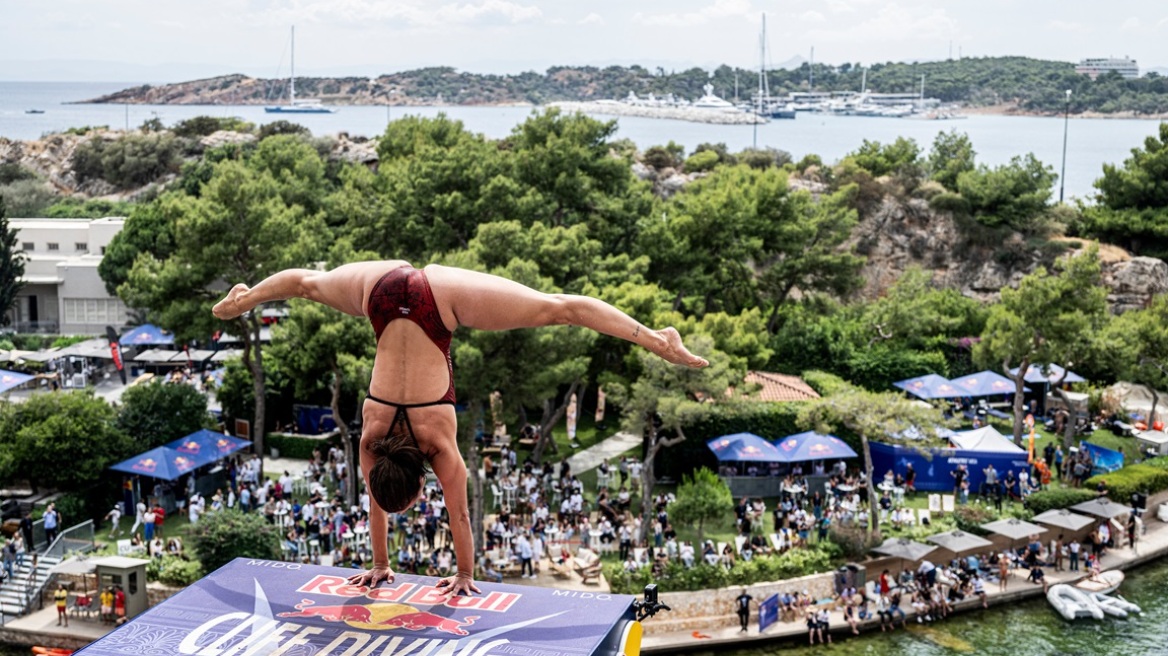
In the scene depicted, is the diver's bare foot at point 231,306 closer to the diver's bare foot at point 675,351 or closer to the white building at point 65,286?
the diver's bare foot at point 675,351

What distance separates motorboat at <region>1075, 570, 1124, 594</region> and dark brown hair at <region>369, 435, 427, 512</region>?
84.3 ft

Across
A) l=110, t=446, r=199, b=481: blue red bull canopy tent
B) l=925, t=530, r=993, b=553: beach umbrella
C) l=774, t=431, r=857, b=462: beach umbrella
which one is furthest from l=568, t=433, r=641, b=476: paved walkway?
l=110, t=446, r=199, b=481: blue red bull canopy tent

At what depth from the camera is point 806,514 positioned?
32.0m

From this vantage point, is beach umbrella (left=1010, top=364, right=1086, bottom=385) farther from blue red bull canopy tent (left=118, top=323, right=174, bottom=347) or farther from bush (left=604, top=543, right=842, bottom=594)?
blue red bull canopy tent (left=118, top=323, right=174, bottom=347)

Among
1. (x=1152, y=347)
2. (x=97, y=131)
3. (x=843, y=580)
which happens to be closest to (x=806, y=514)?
(x=843, y=580)

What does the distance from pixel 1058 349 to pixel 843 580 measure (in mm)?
12115

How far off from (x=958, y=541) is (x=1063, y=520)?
3.76m

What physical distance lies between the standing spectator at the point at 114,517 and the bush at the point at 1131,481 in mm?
26165

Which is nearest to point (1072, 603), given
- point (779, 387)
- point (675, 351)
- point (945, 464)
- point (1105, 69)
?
point (945, 464)

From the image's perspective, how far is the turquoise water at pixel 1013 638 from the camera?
95.0 feet

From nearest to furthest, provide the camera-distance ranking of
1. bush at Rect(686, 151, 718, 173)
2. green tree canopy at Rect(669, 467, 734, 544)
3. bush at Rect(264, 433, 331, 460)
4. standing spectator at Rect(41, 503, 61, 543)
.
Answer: green tree canopy at Rect(669, 467, 734, 544) < standing spectator at Rect(41, 503, 61, 543) < bush at Rect(264, 433, 331, 460) < bush at Rect(686, 151, 718, 173)

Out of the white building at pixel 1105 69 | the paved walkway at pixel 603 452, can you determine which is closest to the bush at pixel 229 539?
the paved walkway at pixel 603 452

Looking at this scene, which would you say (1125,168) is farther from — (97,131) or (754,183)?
(97,131)

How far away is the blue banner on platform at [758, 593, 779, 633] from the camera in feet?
95.8
